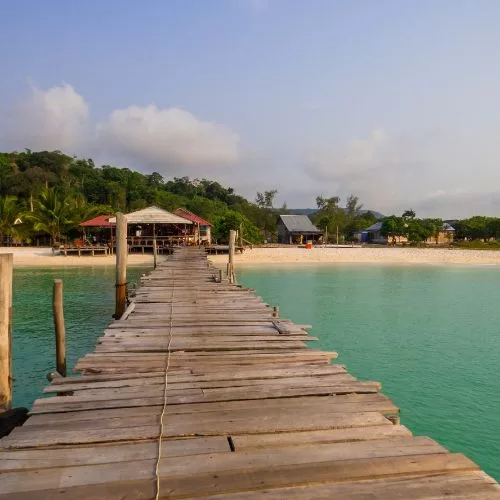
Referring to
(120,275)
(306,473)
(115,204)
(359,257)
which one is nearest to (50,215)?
(115,204)

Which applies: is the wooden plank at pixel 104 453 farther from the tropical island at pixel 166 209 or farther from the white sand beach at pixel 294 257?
the tropical island at pixel 166 209

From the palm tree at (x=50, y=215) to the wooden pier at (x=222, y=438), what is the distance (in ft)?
131

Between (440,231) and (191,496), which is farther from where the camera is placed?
(440,231)

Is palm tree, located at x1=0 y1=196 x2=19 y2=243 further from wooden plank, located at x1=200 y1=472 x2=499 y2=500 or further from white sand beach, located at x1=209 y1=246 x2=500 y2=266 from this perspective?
wooden plank, located at x1=200 y1=472 x2=499 y2=500

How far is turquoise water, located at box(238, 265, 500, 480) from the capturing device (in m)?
8.03

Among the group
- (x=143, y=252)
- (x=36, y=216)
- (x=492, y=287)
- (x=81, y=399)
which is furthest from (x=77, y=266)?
(x=81, y=399)

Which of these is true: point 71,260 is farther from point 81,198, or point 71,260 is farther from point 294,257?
point 294,257

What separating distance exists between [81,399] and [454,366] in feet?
32.9

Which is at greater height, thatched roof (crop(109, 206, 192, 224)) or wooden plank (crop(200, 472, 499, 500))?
thatched roof (crop(109, 206, 192, 224))

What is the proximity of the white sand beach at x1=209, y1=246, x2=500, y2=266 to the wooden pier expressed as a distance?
3375 cm

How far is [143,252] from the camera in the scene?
4009 centimetres

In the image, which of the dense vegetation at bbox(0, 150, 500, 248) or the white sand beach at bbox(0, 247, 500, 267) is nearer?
the white sand beach at bbox(0, 247, 500, 267)

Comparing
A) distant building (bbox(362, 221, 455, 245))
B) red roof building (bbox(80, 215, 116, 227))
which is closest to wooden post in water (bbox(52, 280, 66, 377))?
red roof building (bbox(80, 215, 116, 227))

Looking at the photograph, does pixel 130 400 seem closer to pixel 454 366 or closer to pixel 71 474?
pixel 71 474
